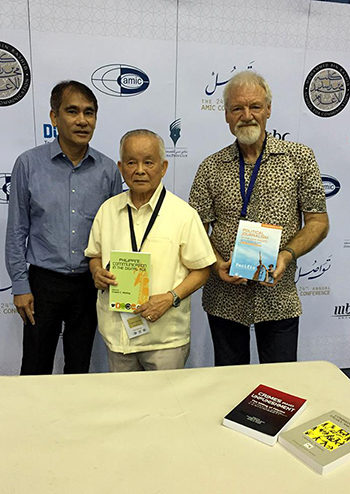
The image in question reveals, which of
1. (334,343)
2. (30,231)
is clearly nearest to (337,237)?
(334,343)

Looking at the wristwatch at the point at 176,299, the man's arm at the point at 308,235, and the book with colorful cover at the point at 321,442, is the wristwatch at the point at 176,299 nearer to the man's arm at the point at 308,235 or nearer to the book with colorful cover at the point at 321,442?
the man's arm at the point at 308,235

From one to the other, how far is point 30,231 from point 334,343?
104 inches

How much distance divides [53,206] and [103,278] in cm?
57

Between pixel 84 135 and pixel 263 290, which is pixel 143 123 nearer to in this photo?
pixel 84 135

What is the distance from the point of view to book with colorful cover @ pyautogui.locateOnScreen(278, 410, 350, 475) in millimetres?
1179

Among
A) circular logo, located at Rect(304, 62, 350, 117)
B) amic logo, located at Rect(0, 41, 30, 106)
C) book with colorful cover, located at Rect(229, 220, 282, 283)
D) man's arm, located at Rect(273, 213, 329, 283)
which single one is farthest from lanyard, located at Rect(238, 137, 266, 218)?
amic logo, located at Rect(0, 41, 30, 106)

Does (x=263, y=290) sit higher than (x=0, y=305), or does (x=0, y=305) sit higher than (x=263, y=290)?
(x=263, y=290)

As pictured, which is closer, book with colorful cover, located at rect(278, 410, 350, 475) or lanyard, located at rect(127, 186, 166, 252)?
book with colorful cover, located at rect(278, 410, 350, 475)

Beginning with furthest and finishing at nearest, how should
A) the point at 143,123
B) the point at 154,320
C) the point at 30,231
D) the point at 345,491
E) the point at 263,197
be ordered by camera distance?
1. the point at 143,123
2. the point at 30,231
3. the point at 263,197
4. the point at 154,320
5. the point at 345,491

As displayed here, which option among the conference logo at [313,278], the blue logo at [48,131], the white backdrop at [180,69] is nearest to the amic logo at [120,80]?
the white backdrop at [180,69]

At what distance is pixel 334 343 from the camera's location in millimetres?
3633

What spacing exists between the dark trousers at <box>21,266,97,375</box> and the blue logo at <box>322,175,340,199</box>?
78.9 inches

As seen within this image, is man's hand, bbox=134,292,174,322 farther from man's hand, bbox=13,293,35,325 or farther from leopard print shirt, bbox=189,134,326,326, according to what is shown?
man's hand, bbox=13,293,35,325

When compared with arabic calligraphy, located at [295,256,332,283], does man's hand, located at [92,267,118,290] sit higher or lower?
higher
